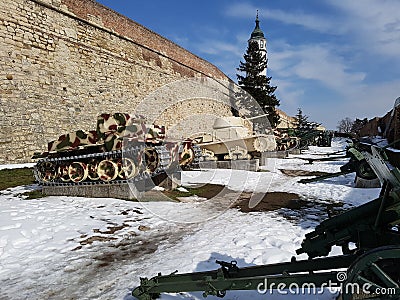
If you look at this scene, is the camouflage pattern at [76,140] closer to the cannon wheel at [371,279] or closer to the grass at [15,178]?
the grass at [15,178]

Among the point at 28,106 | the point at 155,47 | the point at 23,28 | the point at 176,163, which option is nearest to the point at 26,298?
the point at 176,163

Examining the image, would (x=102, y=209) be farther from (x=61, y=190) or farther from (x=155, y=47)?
(x=155, y=47)

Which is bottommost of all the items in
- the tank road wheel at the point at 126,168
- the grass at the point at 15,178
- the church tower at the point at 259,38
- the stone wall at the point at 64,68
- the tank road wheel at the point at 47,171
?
the grass at the point at 15,178

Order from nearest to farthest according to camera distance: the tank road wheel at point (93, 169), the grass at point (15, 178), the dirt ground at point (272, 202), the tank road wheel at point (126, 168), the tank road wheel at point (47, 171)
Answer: the dirt ground at point (272, 202)
the tank road wheel at point (126, 168)
the tank road wheel at point (93, 169)
the tank road wheel at point (47, 171)
the grass at point (15, 178)

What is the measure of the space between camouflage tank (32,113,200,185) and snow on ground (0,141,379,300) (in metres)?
0.60

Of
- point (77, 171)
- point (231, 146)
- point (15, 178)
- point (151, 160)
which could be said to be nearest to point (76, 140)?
point (77, 171)

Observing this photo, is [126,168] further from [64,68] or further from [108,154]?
[64,68]

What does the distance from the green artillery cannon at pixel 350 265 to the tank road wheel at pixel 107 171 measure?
4.79 metres

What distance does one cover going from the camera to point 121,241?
4312mm

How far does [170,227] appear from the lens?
4906 millimetres

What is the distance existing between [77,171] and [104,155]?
0.88 metres

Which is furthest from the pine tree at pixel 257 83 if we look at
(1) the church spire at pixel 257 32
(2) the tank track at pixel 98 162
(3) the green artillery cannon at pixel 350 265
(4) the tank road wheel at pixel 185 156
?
(3) the green artillery cannon at pixel 350 265

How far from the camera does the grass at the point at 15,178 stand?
8062mm

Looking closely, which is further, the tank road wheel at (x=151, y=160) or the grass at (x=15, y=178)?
the grass at (x=15, y=178)
